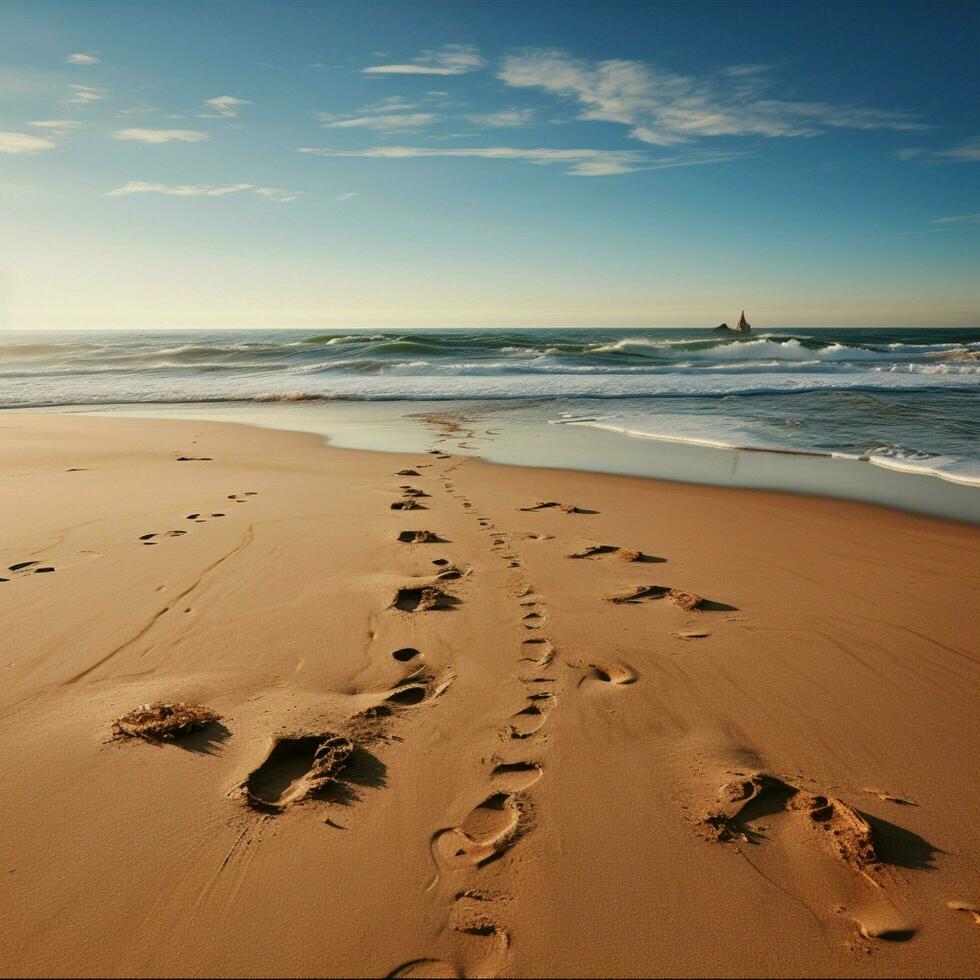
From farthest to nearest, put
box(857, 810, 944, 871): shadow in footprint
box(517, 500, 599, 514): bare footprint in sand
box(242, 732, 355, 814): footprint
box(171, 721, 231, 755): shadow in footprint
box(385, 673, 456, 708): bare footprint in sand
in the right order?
box(517, 500, 599, 514): bare footprint in sand < box(385, 673, 456, 708): bare footprint in sand < box(171, 721, 231, 755): shadow in footprint < box(242, 732, 355, 814): footprint < box(857, 810, 944, 871): shadow in footprint

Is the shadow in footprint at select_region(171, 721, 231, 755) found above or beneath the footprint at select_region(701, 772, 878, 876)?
above

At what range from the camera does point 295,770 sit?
2361mm

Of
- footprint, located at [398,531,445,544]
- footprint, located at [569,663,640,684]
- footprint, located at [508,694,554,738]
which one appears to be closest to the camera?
footprint, located at [508,694,554,738]

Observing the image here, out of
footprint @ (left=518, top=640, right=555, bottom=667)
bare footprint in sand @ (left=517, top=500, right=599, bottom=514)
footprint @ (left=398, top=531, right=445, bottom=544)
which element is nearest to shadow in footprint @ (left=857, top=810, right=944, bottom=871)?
footprint @ (left=518, top=640, right=555, bottom=667)

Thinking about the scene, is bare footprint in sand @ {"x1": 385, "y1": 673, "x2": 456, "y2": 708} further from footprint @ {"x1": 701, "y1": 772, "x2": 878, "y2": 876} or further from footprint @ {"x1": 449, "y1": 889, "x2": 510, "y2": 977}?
footprint @ {"x1": 701, "y1": 772, "x2": 878, "y2": 876}

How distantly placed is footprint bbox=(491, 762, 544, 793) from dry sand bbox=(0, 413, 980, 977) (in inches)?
0.5

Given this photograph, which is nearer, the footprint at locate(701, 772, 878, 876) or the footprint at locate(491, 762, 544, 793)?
the footprint at locate(701, 772, 878, 876)

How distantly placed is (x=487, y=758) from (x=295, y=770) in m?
0.68

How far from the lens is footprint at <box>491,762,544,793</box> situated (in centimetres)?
228

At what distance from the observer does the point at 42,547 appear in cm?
467

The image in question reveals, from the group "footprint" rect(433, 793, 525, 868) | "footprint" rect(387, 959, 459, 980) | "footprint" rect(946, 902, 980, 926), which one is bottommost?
"footprint" rect(387, 959, 459, 980)

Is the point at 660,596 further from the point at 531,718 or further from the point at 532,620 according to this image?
the point at 531,718

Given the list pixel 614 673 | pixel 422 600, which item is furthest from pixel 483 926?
pixel 422 600

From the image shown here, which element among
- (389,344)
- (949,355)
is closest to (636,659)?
(389,344)
